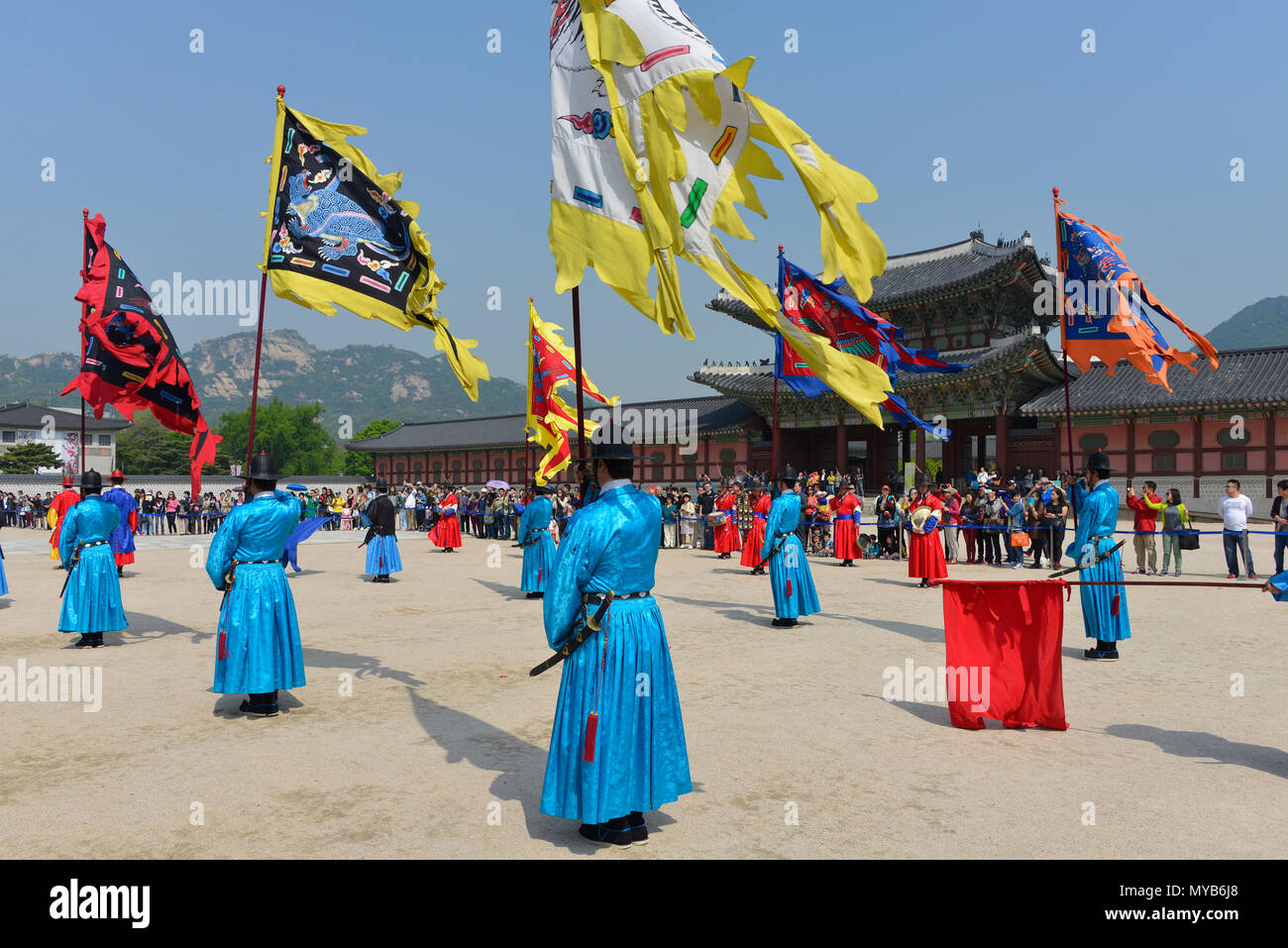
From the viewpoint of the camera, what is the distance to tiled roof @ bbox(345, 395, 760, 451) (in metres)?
34.2

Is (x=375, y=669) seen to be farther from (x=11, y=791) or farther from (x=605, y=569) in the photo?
(x=605, y=569)

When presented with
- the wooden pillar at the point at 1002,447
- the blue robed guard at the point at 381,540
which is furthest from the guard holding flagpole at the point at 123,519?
the wooden pillar at the point at 1002,447

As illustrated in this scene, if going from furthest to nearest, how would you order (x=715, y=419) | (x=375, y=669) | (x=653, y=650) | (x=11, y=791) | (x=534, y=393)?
(x=715, y=419) < (x=534, y=393) < (x=375, y=669) < (x=11, y=791) < (x=653, y=650)

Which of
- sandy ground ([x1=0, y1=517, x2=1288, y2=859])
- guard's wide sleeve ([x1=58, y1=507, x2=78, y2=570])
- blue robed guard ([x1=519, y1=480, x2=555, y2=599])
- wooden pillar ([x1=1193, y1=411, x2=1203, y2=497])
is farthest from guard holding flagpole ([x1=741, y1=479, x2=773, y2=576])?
wooden pillar ([x1=1193, y1=411, x2=1203, y2=497])

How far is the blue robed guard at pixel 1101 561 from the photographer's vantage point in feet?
24.3

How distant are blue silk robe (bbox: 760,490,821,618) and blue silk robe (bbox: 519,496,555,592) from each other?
11.6 ft

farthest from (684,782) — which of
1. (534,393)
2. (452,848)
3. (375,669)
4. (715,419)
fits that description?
(715,419)

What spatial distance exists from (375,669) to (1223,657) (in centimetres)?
782

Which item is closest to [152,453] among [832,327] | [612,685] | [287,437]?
→ [287,437]

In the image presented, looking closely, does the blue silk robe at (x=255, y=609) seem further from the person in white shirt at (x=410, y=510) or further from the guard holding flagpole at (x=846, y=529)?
the person in white shirt at (x=410, y=510)

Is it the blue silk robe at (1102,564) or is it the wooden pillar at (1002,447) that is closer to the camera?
the blue silk robe at (1102,564)

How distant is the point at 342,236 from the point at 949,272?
28946mm

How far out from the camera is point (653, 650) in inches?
149

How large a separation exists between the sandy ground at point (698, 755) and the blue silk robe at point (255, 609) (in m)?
0.31
